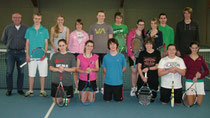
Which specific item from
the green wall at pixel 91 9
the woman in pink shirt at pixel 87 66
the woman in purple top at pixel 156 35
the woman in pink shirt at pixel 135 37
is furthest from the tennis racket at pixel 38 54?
the green wall at pixel 91 9

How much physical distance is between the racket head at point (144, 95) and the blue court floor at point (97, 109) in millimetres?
106

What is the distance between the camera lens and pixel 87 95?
4.47 m

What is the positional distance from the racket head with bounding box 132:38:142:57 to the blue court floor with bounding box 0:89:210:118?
0.96m

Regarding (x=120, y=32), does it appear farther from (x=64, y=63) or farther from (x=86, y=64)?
(x=64, y=63)

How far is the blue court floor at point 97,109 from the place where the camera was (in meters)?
3.75

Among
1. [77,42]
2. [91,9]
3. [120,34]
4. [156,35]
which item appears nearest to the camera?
[156,35]

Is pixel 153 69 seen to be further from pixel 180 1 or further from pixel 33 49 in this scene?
pixel 180 1

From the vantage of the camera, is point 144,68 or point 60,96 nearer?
point 60,96

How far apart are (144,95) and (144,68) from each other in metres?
0.51

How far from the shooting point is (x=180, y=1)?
62.2 ft

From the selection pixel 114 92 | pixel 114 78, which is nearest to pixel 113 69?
pixel 114 78

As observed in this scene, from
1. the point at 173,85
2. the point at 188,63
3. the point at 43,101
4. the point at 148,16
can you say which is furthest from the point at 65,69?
the point at 148,16

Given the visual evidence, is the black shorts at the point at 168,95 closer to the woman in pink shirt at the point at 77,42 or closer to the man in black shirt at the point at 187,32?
the man in black shirt at the point at 187,32

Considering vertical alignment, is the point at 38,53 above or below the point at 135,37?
below
